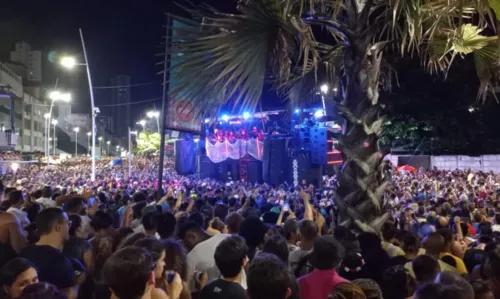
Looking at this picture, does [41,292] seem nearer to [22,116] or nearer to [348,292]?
[348,292]

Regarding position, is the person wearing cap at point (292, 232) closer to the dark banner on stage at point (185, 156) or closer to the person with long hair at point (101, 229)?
the person with long hair at point (101, 229)

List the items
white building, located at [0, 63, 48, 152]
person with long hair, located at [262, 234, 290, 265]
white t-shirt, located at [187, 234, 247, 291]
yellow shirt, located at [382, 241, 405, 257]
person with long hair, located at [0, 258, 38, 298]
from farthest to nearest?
white building, located at [0, 63, 48, 152] → yellow shirt, located at [382, 241, 405, 257] → white t-shirt, located at [187, 234, 247, 291] → person with long hair, located at [262, 234, 290, 265] → person with long hair, located at [0, 258, 38, 298]

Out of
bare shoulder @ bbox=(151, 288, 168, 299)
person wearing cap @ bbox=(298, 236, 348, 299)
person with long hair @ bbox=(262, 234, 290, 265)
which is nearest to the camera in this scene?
bare shoulder @ bbox=(151, 288, 168, 299)

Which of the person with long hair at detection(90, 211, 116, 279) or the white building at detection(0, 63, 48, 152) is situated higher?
the white building at detection(0, 63, 48, 152)

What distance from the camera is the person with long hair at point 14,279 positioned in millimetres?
3270

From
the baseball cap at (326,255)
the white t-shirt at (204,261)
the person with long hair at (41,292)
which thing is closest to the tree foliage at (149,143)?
the white t-shirt at (204,261)

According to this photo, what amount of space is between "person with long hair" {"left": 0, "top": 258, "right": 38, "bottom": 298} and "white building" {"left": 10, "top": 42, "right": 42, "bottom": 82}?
268ft

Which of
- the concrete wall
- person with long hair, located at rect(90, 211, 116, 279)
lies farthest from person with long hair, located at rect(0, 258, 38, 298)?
the concrete wall

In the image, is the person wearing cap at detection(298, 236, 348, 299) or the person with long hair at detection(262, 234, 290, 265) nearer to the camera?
the person wearing cap at detection(298, 236, 348, 299)

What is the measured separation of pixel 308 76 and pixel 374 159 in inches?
121

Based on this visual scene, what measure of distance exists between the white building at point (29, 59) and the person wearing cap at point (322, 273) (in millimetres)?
82482

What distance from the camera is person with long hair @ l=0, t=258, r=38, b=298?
3270mm

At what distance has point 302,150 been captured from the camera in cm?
2212

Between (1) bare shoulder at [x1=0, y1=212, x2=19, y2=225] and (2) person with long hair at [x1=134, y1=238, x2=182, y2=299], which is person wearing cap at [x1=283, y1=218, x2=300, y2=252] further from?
(1) bare shoulder at [x1=0, y1=212, x2=19, y2=225]
